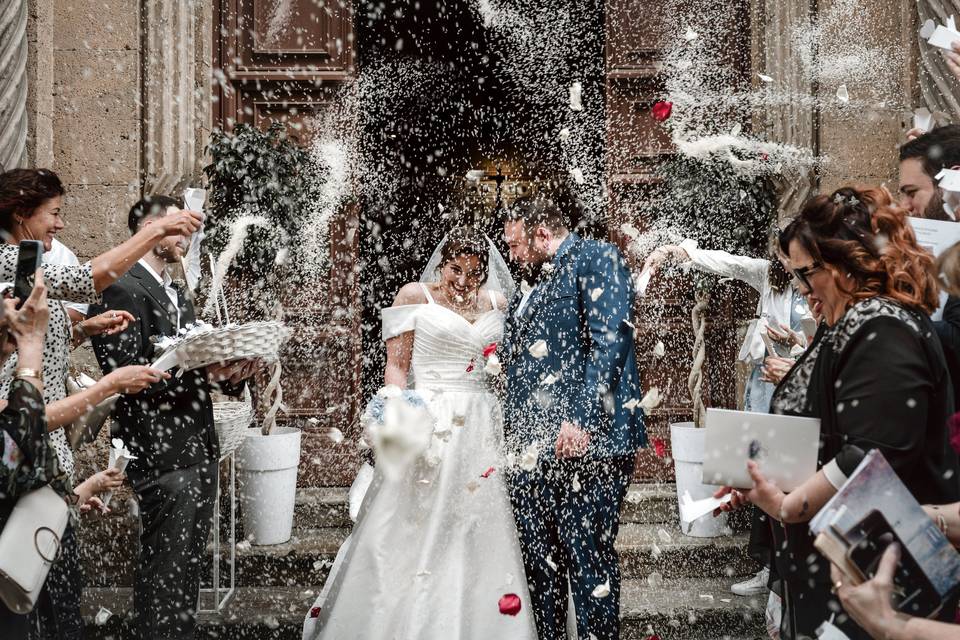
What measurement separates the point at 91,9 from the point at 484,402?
3537 millimetres

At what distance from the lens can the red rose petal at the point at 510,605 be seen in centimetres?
291

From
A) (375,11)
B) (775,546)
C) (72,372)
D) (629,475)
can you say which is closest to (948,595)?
(775,546)

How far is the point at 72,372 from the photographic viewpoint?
14.4 feet

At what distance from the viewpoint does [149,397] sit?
3025 millimetres

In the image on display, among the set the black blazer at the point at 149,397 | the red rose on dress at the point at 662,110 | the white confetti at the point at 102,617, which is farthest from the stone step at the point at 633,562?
the red rose on dress at the point at 662,110

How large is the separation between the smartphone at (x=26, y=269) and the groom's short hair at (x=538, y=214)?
73.8 inches

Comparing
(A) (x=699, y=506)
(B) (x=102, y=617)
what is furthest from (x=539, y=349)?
(B) (x=102, y=617)

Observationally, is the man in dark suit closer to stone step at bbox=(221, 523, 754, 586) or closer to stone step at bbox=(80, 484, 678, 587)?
stone step at bbox=(221, 523, 754, 586)

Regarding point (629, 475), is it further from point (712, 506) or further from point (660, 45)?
point (660, 45)

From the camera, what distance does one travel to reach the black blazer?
297 centimetres

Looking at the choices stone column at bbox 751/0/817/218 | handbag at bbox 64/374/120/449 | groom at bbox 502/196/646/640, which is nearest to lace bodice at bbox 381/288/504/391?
groom at bbox 502/196/646/640

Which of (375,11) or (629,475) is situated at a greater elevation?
(375,11)

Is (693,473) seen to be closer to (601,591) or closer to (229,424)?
(601,591)

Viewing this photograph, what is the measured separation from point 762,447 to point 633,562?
254 centimetres
